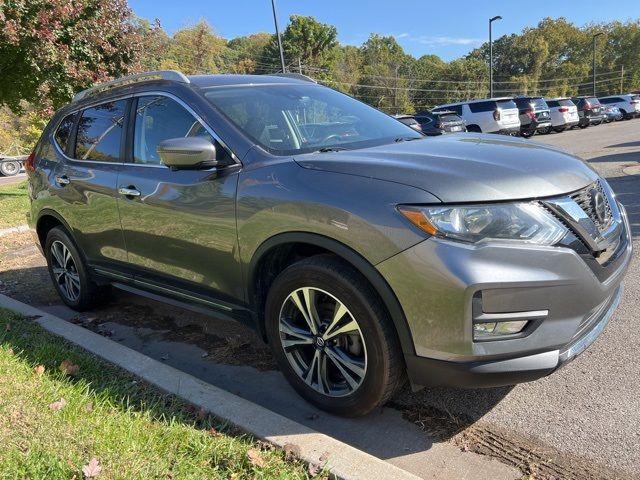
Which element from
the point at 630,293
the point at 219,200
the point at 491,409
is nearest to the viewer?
the point at 491,409

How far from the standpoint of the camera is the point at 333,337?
271 cm

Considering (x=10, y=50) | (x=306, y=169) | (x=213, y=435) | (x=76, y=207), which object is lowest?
(x=213, y=435)

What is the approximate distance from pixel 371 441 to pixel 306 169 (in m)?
1.41

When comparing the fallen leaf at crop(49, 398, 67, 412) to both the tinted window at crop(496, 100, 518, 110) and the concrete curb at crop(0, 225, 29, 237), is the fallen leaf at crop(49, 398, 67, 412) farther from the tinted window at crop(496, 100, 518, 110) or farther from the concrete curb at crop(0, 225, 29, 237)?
the tinted window at crop(496, 100, 518, 110)

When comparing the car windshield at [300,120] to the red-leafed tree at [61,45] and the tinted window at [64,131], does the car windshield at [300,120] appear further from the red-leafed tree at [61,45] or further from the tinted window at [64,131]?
the red-leafed tree at [61,45]

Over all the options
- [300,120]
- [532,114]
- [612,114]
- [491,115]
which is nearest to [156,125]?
[300,120]

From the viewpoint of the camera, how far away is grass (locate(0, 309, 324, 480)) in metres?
2.25

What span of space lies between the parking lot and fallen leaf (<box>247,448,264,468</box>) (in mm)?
508

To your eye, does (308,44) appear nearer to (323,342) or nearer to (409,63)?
(409,63)

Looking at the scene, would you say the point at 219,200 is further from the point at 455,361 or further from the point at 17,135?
the point at 17,135

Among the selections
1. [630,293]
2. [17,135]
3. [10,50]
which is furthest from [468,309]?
[17,135]

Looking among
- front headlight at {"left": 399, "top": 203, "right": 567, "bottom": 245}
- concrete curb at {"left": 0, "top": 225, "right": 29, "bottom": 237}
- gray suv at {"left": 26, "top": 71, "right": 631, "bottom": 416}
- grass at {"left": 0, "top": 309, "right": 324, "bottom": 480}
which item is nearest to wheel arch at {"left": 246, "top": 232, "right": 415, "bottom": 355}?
gray suv at {"left": 26, "top": 71, "right": 631, "bottom": 416}

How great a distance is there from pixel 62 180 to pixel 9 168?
1084 inches

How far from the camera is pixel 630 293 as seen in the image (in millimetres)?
4125
